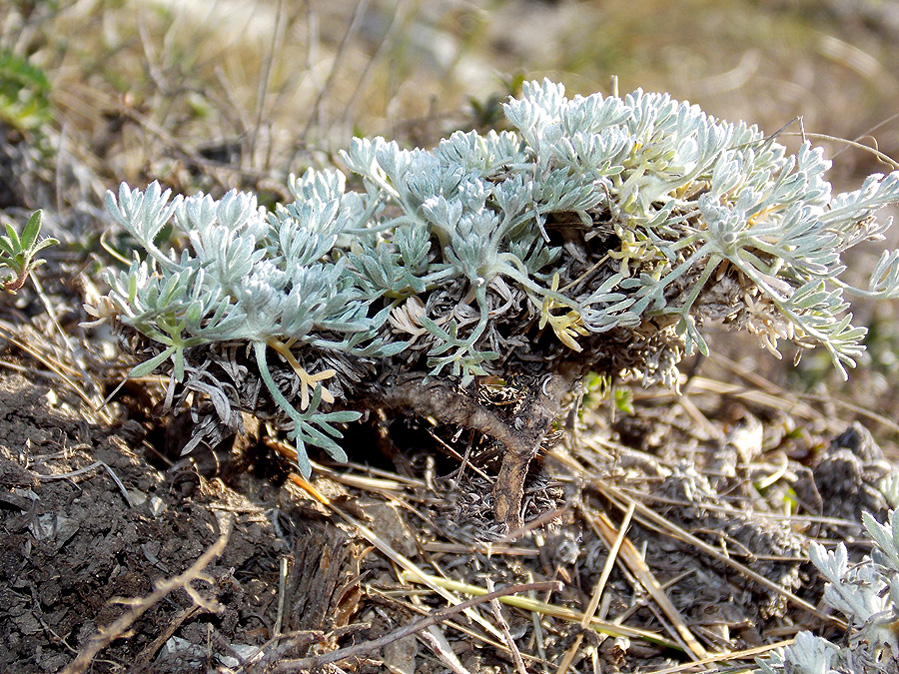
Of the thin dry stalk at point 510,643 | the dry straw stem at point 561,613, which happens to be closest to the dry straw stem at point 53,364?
the dry straw stem at point 561,613

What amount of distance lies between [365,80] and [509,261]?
1907mm

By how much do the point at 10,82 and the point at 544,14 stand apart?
18.2 feet

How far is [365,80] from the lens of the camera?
3367 millimetres

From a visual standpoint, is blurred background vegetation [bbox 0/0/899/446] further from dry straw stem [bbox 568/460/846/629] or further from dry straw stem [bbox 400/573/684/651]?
dry straw stem [bbox 400/573/684/651]

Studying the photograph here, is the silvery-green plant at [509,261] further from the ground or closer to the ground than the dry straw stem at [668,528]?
further from the ground

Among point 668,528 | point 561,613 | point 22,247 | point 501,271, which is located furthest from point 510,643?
point 22,247

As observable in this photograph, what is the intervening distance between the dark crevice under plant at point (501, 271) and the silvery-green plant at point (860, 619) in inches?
17.2

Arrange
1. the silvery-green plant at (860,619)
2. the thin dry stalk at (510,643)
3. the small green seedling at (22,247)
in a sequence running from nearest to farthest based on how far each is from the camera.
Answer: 1. the silvery-green plant at (860,619)
2. the thin dry stalk at (510,643)
3. the small green seedling at (22,247)

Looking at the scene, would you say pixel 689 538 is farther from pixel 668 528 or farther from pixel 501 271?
pixel 501 271

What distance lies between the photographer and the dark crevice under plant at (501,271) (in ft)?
5.57

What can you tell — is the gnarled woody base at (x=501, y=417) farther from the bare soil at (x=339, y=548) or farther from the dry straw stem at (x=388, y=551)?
the dry straw stem at (x=388, y=551)

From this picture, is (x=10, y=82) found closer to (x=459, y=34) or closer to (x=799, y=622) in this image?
(x=799, y=622)

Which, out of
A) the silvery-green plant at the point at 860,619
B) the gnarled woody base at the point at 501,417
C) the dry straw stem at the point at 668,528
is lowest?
the dry straw stem at the point at 668,528

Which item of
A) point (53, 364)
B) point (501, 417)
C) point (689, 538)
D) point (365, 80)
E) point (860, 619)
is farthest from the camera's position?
point (365, 80)
